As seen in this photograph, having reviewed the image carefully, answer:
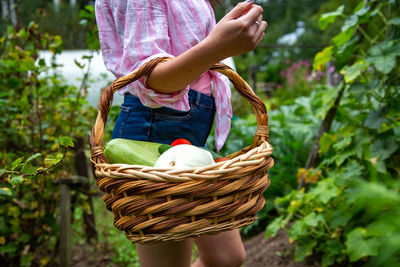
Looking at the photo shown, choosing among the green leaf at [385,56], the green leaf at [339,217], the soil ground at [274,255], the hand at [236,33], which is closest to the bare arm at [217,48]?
the hand at [236,33]

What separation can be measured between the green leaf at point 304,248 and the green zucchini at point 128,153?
4.83 ft

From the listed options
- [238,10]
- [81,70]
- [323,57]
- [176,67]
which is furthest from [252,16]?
[81,70]

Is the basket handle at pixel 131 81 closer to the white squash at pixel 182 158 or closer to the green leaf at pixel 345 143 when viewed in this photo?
the white squash at pixel 182 158

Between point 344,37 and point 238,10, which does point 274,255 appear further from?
point 238,10

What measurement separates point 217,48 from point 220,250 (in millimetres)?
700

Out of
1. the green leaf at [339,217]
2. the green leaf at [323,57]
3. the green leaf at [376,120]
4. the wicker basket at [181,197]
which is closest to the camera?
the wicker basket at [181,197]

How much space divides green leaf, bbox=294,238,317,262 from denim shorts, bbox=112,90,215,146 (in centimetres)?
131

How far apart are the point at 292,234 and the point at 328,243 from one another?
0.65 feet

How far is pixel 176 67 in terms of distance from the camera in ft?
3.28

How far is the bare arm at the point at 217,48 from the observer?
3.10 ft

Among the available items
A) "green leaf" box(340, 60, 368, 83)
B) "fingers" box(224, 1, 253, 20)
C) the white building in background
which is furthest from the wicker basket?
the white building in background

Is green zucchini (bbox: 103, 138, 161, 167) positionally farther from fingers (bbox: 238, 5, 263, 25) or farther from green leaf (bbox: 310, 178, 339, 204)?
green leaf (bbox: 310, 178, 339, 204)

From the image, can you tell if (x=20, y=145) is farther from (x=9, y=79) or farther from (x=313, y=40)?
(x=313, y=40)

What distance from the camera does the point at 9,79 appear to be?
2.03m
